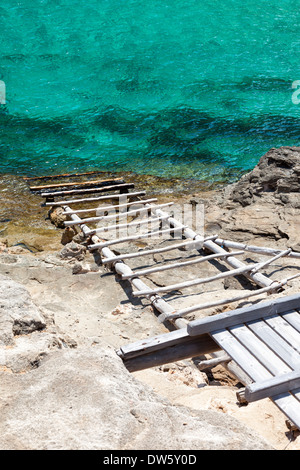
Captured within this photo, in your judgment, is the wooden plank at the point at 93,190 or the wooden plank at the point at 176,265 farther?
the wooden plank at the point at 93,190

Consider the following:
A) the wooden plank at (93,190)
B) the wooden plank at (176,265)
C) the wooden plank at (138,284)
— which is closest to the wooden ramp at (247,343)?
the wooden plank at (138,284)

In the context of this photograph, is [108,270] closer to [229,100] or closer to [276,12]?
[229,100]

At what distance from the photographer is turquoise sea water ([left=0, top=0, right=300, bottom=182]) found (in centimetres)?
1120

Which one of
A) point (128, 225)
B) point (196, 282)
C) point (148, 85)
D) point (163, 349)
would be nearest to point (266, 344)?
point (163, 349)

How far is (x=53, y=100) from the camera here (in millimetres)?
14352

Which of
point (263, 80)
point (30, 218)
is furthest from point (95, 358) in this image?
point (263, 80)

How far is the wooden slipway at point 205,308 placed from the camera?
10.9 ft

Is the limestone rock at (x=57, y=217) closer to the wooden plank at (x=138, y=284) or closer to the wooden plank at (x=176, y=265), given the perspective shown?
the wooden plank at (x=138, y=284)

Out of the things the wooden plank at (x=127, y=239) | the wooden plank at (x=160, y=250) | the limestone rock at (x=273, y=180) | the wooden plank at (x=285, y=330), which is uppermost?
the limestone rock at (x=273, y=180)

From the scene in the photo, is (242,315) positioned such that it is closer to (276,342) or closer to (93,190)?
(276,342)

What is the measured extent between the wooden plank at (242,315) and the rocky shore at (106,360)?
47 centimetres

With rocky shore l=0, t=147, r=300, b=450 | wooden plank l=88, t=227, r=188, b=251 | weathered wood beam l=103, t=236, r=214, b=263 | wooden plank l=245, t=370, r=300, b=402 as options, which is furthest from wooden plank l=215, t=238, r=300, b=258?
wooden plank l=245, t=370, r=300, b=402

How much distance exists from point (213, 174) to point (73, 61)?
8307 millimetres

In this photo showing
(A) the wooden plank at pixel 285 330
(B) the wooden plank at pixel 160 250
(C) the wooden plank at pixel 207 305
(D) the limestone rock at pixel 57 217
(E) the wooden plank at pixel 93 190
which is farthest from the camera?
(E) the wooden plank at pixel 93 190
